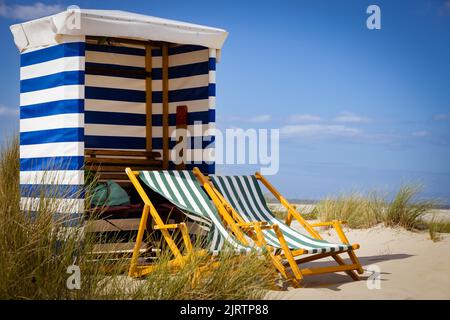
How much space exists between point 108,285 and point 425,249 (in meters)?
4.34

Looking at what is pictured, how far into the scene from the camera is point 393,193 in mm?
9250

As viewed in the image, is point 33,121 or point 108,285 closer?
point 108,285

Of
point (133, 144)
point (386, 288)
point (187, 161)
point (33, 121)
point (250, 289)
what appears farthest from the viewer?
point (133, 144)

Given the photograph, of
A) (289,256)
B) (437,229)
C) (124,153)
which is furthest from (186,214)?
(437,229)

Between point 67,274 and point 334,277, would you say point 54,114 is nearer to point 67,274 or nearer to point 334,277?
point 67,274

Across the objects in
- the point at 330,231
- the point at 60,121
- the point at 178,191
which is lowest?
the point at 330,231

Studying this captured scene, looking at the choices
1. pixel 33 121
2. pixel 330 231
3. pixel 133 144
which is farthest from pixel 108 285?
pixel 330 231

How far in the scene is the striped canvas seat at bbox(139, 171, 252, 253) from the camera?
550 centimetres

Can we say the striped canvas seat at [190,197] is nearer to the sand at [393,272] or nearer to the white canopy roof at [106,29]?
the sand at [393,272]

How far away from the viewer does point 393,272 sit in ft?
19.9

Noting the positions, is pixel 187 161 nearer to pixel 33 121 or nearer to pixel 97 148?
pixel 97 148

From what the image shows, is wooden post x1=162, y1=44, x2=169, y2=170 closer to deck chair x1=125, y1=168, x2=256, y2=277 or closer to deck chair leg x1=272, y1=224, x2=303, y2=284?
deck chair x1=125, y1=168, x2=256, y2=277

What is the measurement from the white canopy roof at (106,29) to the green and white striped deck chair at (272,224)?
1.44m

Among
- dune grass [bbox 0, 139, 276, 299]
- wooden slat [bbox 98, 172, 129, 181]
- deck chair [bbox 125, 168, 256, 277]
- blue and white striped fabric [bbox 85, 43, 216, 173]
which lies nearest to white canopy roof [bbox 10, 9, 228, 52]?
blue and white striped fabric [bbox 85, 43, 216, 173]
